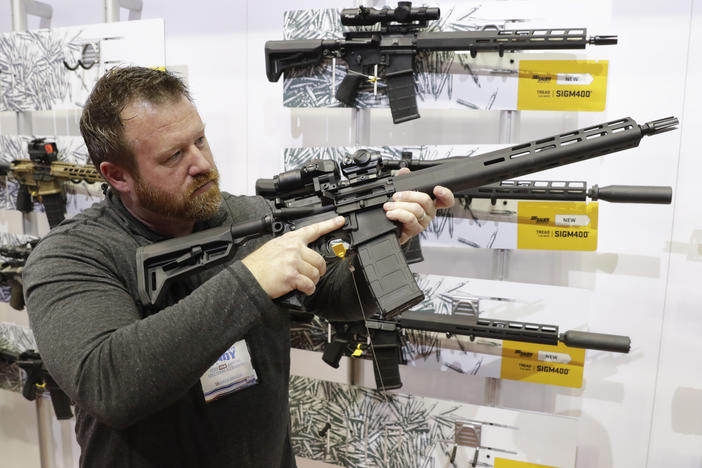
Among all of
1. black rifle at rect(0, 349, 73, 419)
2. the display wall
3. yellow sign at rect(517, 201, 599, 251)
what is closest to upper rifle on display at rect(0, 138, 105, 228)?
black rifle at rect(0, 349, 73, 419)

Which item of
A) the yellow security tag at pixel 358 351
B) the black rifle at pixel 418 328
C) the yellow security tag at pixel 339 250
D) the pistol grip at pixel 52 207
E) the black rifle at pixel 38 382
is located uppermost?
the yellow security tag at pixel 339 250

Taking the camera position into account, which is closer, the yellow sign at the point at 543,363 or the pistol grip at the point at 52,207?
the yellow sign at the point at 543,363

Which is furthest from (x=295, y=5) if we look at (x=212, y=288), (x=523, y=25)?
(x=212, y=288)

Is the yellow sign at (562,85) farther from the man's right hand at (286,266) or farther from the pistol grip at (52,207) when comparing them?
the pistol grip at (52,207)

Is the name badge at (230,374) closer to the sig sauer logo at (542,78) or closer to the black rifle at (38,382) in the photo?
the sig sauer logo at (542,78)

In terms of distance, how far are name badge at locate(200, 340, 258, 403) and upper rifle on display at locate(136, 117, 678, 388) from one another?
0.80 ft

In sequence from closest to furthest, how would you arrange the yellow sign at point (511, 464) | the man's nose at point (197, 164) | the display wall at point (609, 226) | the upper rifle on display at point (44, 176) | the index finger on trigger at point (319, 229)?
the index finger on trigger at point (319, 229)
the man's nose at point (197, 164)
the display wall at point (609, 226)
the yellow sign at point (511, 464)
the upper rifle on display at point (44, 176)

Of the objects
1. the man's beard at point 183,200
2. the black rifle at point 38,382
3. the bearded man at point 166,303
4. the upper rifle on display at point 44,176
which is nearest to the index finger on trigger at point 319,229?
the bearded man at point 166,303

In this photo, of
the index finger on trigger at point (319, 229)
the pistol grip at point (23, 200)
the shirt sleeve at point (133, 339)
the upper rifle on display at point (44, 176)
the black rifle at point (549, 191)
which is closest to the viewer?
the shirt sleeve at point (133, 339)

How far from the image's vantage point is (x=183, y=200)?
3.55 ft

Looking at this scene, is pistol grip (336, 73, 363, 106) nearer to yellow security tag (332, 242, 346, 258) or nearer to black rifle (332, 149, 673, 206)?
black rifle (332, 149, 673, 206)

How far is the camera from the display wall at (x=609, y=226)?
5.25 feet

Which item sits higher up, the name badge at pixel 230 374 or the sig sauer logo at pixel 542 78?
the sig sauer logo at pixel 542 78

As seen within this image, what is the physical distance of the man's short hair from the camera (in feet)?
3.45
